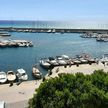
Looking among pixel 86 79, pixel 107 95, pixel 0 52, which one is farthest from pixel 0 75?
pixel 0 52

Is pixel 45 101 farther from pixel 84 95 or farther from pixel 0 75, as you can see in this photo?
pixel 0 75

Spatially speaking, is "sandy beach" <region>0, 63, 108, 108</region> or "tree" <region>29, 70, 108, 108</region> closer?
"tree" <region>29, 70, 108, 108</region>

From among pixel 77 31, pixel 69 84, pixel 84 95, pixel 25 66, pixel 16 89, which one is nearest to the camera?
pixel 84 95

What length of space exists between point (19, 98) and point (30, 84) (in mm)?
7469

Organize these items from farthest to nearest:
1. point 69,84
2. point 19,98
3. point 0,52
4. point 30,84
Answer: point 0,52 < point 30,84 < point 19,98 < point 69,84

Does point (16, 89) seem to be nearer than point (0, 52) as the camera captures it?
Yes

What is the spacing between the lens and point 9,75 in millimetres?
48156

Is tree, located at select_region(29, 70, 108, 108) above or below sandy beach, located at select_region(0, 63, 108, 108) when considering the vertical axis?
above

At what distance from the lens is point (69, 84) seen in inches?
987

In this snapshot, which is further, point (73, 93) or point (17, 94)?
point (17, 94)

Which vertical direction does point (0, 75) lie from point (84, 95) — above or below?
below

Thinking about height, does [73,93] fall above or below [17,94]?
above

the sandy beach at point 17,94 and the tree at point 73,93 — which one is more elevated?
the tree at point 73,93

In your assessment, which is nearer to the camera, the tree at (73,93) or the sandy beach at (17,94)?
the tree at (73,93)
